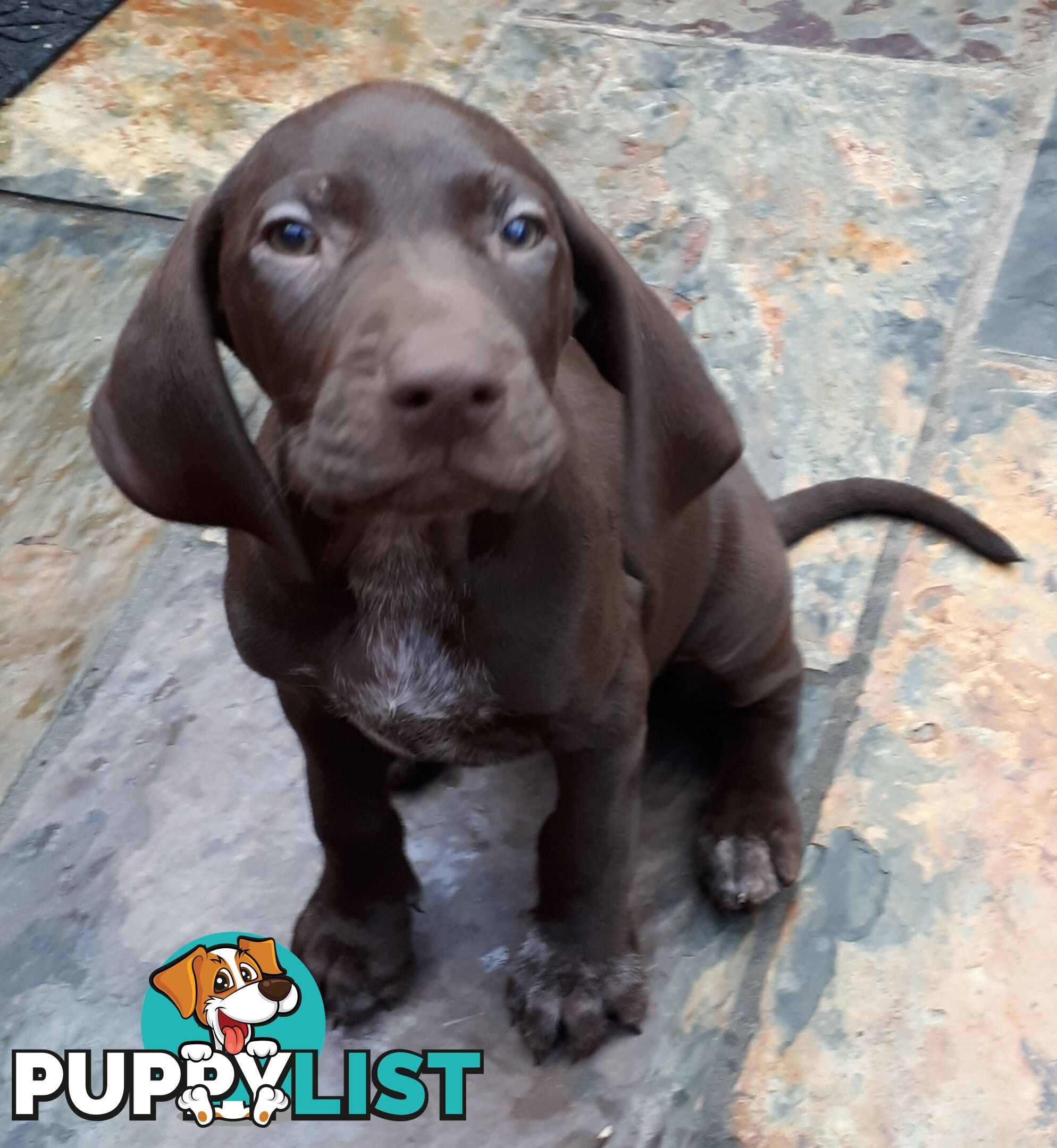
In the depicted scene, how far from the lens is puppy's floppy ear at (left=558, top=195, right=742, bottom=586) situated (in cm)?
198

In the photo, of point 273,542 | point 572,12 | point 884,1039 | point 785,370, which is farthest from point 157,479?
point 572,12

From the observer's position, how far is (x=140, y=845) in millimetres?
2688

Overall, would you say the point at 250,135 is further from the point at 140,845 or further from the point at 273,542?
the point at 273,542

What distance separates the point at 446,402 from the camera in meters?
1.50

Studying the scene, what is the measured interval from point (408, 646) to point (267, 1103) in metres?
0.88

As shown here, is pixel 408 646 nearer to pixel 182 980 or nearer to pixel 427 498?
pixel 427 498

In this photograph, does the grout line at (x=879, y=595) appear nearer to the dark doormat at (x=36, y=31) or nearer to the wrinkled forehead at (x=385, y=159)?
the wrinkled forehead at (x=385, y=159)

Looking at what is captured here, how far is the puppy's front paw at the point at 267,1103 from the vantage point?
7.50ft

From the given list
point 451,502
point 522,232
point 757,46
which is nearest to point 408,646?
point 451,502

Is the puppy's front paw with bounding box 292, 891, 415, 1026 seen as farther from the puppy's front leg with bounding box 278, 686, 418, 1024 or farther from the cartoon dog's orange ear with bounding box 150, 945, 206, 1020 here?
the cartoon dog's orange ear with bounding box 150, 945, 206, 1020

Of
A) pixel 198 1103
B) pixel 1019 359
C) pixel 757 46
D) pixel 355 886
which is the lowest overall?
pixel 198 1103

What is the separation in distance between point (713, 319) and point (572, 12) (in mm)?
1757

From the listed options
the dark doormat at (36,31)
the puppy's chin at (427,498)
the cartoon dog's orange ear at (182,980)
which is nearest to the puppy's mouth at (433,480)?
the puppy's chin at (427,498)

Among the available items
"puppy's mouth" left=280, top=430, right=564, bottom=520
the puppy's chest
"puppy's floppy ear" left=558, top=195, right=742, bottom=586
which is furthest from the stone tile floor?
"puppy's mouth" left=280, top=430, right=564, bottom=520
